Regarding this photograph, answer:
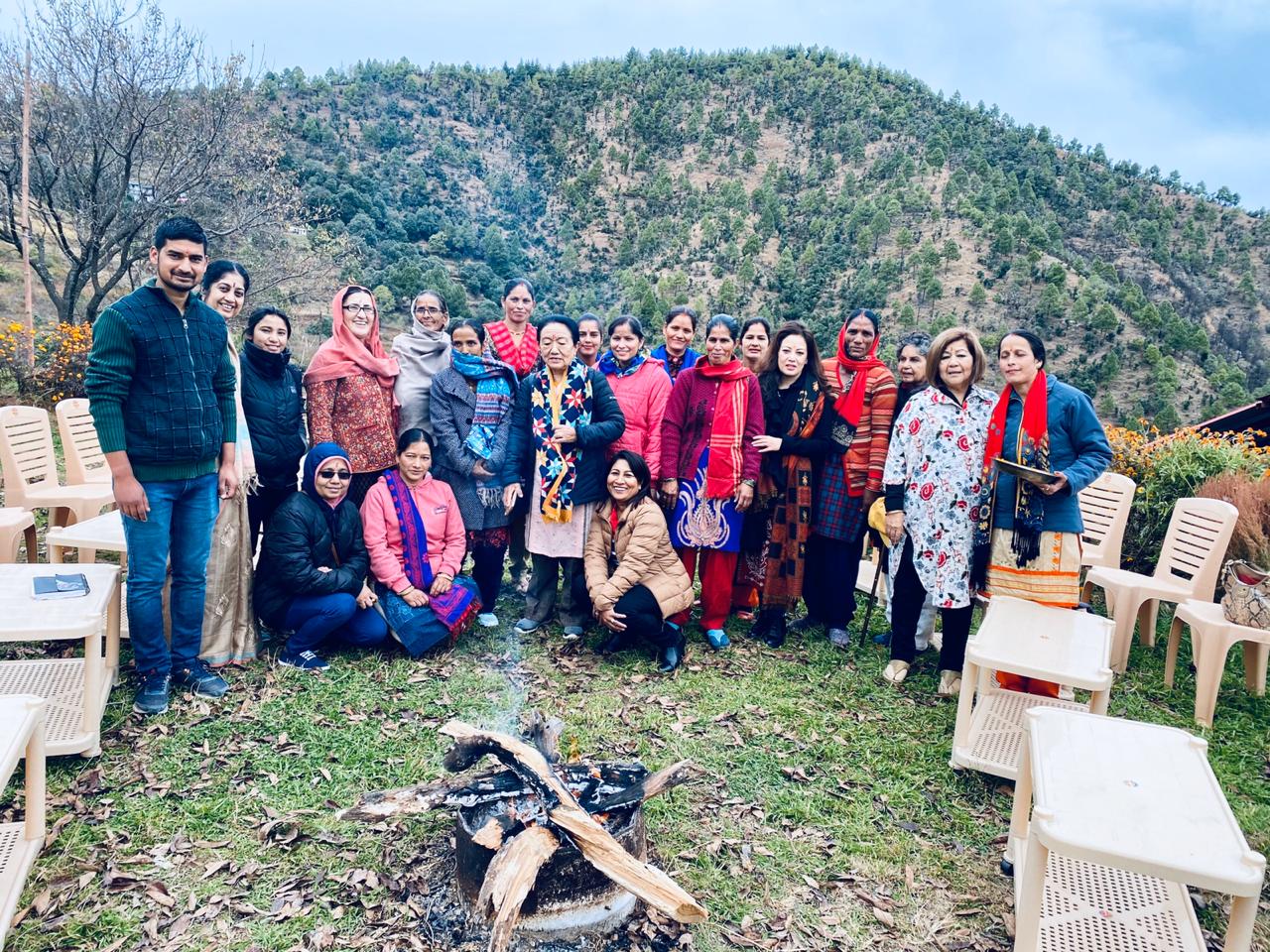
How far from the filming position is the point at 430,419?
4332mm

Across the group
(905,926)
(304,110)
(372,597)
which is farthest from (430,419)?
(304,110)

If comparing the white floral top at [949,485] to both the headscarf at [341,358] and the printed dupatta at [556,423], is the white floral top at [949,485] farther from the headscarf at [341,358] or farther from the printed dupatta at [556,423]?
the headscarf at [341,358]

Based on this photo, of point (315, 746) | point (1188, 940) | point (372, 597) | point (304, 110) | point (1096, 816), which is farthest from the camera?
point (304, 110)

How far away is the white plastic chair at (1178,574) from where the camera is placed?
424 cm

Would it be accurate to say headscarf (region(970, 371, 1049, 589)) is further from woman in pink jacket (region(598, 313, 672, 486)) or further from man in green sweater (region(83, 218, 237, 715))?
man in green sweater (region(83, 218, 237, 715))

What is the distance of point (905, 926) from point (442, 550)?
9.22ft

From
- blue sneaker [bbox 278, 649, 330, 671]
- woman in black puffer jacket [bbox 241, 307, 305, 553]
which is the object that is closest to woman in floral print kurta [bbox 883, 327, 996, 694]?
blue sneaker [bbox 278, 649, 330, 671]

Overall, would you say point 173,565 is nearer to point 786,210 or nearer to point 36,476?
point 36,476

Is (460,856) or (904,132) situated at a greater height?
(904,132)

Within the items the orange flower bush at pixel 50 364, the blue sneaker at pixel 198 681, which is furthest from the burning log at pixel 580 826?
the orange flower bush at pixel 50 364

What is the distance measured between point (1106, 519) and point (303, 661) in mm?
5080

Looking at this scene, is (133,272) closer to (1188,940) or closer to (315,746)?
(315,746)

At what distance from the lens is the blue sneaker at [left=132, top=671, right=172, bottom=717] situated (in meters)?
3.34

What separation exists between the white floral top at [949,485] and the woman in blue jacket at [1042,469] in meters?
0.14
